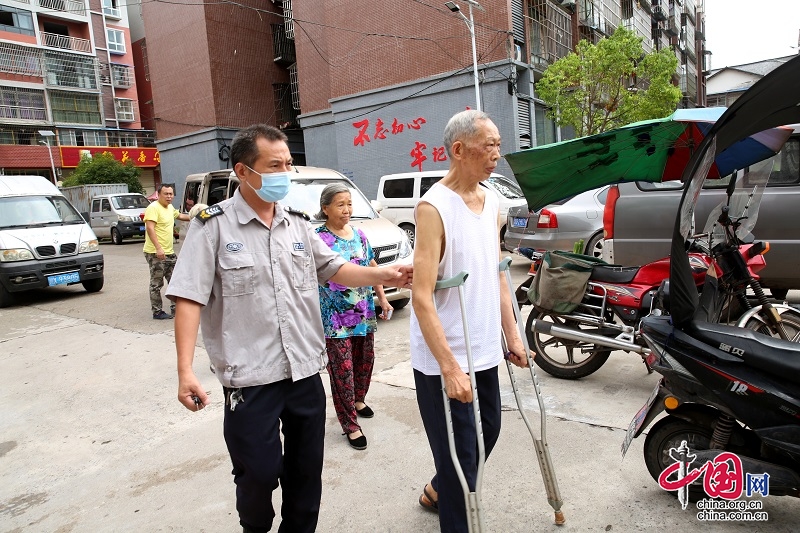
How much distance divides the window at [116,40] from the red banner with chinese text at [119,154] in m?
8.24

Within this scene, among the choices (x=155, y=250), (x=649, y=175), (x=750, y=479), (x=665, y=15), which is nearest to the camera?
(x=750, y=479)

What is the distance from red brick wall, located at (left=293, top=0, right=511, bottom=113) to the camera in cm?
1845

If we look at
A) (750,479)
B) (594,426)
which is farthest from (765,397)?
(594,426)

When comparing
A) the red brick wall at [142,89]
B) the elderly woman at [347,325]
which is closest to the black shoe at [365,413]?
the elderly woman at [347,325]

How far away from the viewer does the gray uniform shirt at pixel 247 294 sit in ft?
6.94

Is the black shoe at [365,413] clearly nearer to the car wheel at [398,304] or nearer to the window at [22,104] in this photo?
the car wheel at [398,304]

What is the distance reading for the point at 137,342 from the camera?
22.0 ft

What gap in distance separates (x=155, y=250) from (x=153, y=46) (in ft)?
83.3

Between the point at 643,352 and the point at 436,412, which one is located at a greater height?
the point at 436,412

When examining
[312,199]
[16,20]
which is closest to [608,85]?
[312,199]

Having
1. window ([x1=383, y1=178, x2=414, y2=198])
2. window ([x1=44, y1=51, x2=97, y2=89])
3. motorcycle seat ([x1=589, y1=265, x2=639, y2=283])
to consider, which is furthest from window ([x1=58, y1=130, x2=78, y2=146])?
motorcycle seat ([x1=589, y1=265, x2=639, y2=283])

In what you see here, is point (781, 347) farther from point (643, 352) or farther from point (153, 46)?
point (153, 46)

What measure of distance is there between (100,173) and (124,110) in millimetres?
13727

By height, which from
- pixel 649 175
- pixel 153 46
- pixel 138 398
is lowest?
pixel 138 398
